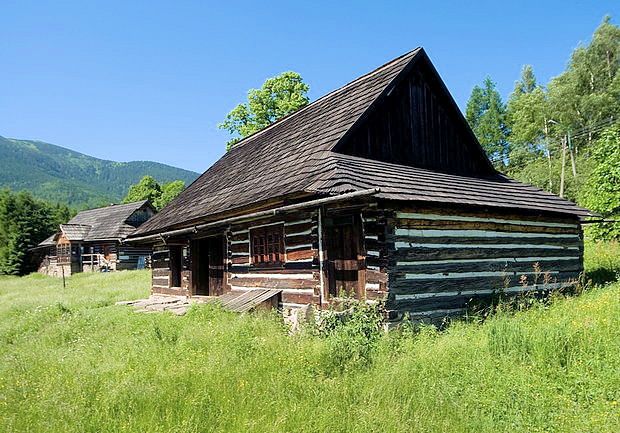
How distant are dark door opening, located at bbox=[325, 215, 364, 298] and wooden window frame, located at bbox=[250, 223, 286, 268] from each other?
127 centimetres

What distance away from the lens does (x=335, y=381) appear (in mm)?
4949

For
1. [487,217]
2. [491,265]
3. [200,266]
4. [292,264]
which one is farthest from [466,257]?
[200,266]

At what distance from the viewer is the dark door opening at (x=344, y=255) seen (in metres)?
8.48

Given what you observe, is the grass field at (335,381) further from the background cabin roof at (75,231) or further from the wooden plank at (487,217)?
the background cabin roof at (75,231)

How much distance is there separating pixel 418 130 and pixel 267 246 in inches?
188

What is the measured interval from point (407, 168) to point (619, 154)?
31.4 feet

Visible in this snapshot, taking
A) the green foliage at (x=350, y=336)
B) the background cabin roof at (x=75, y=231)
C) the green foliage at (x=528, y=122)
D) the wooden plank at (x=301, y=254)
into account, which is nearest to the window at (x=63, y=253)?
the background cabin roof at (x=75, y=231)

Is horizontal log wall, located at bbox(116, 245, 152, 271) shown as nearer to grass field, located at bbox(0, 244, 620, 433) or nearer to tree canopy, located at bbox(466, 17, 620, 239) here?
grass field, located at bbox(0, 244, 620, 433)

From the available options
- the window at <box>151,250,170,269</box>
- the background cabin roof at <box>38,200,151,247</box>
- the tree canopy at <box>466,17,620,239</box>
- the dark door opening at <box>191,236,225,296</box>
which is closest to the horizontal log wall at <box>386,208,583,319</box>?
the dark door opening at <box>191,236,225,296</box>

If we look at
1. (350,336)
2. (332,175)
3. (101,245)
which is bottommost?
(350,336)

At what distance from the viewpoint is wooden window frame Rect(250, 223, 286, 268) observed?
10.0 m

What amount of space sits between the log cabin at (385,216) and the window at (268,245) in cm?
4

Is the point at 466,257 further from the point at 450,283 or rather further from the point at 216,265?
the point at 216,265

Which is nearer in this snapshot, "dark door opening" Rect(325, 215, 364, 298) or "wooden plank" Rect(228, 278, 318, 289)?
"dark door opening" Rect(325, 215, 364, 298)
